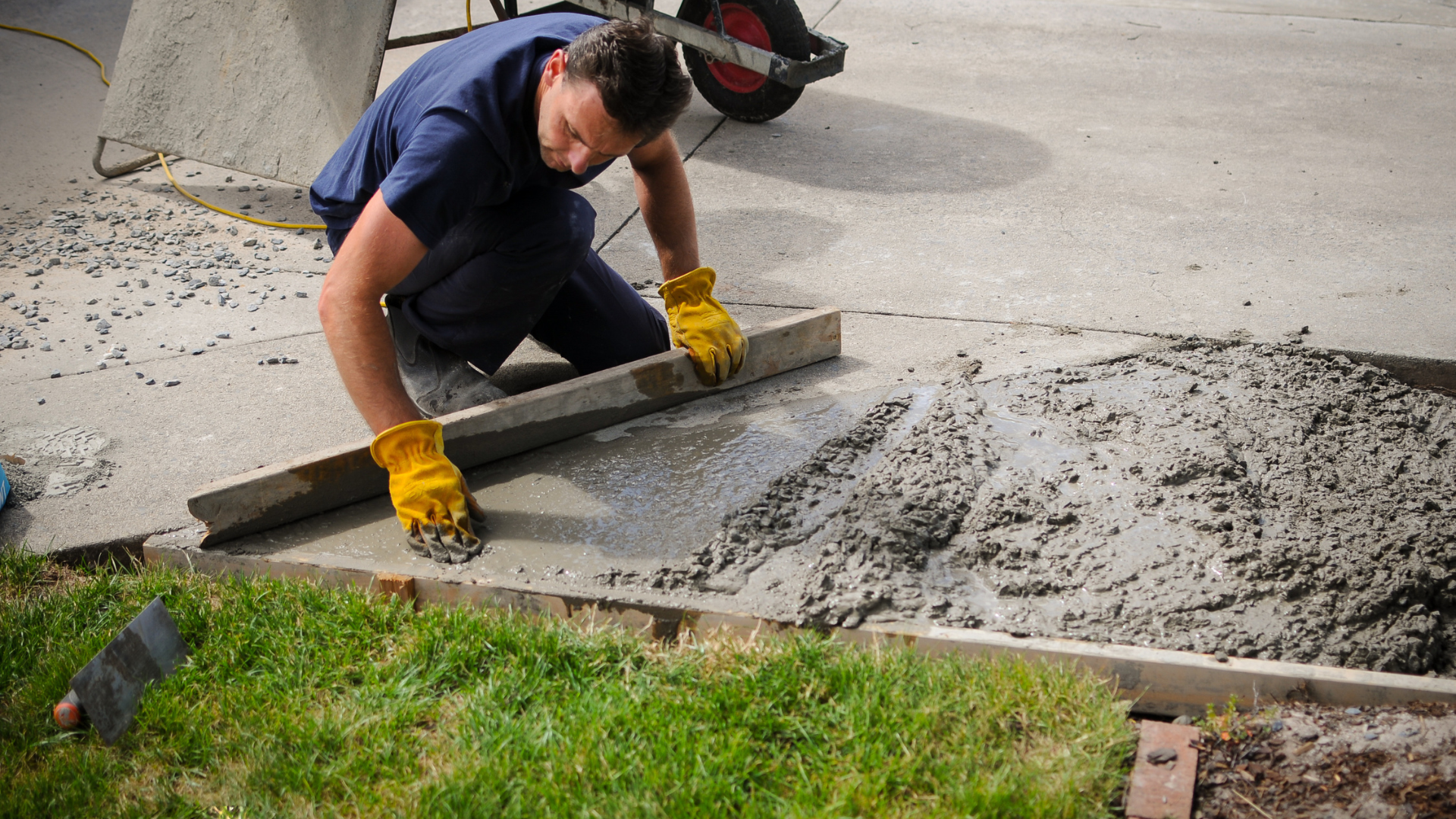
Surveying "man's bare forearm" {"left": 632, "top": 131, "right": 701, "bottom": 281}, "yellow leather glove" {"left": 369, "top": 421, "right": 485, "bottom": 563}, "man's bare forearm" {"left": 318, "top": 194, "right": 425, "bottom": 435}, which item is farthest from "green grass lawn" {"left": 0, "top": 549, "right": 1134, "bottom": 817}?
"man's bare forearm" {"left": 632, "top": 131, "right": 701, "bottom": 281}

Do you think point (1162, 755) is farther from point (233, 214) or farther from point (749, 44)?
point (233, 214)

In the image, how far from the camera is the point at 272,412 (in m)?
3.23

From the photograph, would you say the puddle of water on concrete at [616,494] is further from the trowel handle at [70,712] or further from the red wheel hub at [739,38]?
the red wheel hub at [739,38]

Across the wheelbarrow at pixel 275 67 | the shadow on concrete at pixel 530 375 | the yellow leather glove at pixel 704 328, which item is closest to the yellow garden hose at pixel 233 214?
→ the wheelbarrow at pixel 275 67

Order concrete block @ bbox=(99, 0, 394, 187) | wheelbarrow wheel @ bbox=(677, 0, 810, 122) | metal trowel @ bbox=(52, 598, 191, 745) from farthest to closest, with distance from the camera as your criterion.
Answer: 1. wheelbarrow wheel @ bbox=(677, 0, 810, 122)
2. concrete block @ bbox=(99, 0, 394, 187)
3. metal trowel @ bbox=(52, 598, 191, 745)

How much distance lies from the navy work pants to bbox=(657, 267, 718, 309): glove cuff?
173 millimetres

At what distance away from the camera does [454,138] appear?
2.37m

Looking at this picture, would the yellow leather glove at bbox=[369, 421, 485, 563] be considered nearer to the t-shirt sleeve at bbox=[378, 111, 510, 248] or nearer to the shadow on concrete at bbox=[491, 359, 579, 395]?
the t-shirt sleeve at bbox=[378, 111, 510, 248]

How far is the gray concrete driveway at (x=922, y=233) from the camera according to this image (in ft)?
10.6

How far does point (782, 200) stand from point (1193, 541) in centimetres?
290

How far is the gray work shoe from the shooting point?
3.13 metres

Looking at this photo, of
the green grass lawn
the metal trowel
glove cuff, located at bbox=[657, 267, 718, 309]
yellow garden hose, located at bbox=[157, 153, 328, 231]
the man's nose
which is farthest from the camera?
yellow garden hose, located at bbox=[157, 153, 328, 231]

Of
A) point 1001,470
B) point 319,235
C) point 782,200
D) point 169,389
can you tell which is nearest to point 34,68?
point 319,235

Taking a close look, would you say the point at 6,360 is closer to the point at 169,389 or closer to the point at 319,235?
the point at 169,389
